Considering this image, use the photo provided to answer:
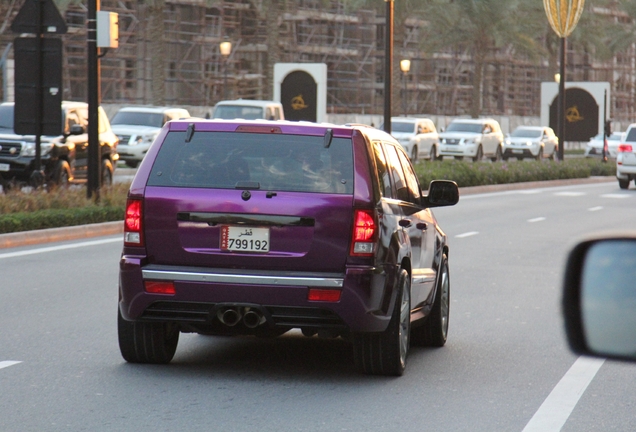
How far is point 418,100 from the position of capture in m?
83.3

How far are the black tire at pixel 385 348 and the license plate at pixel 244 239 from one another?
0.80 meters

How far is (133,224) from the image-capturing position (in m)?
7.40

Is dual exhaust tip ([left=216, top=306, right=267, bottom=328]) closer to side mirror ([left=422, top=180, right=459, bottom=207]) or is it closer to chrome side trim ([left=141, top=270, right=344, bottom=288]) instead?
chrome side trim ([left=141, top=270, right=344, bottom=288])

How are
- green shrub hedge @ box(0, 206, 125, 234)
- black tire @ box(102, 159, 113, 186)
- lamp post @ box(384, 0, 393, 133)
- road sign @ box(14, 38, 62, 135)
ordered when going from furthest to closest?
1. lamp post @ box(384, 0, 393, 133)
2. black tire @ box(102, 159, 113, 186)
3. road sign @ box(14, 38, 62, 135)
4. green shrub hedge @ box(0, 206, 125, 234)

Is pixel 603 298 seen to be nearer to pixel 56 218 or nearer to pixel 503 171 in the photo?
pixel 56 218

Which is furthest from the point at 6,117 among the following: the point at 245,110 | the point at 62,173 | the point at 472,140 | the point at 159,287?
the point at 472,140

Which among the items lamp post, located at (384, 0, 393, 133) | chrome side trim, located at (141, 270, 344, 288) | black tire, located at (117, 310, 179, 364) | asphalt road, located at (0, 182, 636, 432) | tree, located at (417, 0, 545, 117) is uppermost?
tree, located at (417, 0, 545, 117)

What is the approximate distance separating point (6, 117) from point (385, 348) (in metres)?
18.6

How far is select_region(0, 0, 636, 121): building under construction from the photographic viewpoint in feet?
184

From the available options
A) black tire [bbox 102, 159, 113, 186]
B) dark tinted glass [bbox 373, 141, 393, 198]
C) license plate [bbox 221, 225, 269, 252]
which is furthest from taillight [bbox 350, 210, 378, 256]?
black tire [bbox 102, 159, 113, 186]

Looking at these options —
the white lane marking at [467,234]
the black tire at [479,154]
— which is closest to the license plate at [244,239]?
the white lane marking at [467,234]

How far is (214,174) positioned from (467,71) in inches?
3216

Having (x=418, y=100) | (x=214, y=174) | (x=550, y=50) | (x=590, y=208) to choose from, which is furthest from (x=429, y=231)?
(x=418, y=100)

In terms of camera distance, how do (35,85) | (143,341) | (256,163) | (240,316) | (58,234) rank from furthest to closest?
(35,85), (58,234), (143,341), (256,163), (240,316)
